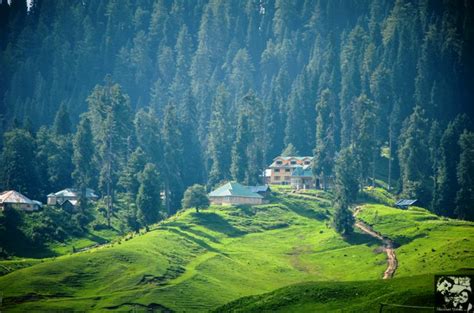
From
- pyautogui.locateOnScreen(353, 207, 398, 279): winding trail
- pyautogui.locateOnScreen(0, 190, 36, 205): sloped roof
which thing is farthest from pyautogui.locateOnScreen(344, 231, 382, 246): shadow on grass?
pyautogui.locateOnScreen(0, 190, 36, 205): sloped roof

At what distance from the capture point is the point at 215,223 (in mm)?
172375

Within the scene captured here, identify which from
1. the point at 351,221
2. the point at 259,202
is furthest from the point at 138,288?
the point at 259,202

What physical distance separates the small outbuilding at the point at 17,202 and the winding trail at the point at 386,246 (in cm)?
6309

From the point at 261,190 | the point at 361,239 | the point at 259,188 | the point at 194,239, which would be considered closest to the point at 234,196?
the point at 261,190

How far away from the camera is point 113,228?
593 ft

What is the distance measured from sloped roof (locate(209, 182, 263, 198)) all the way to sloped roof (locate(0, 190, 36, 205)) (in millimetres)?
36907

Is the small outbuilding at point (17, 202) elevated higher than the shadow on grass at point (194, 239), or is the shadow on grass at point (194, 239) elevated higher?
the small outbuilding at point (17, 202)

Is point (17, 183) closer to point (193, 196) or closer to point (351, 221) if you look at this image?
point (193, 196)

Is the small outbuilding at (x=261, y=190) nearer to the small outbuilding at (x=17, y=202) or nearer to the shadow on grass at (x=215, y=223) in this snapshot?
the shadow on grass at (x=215, y=223)
